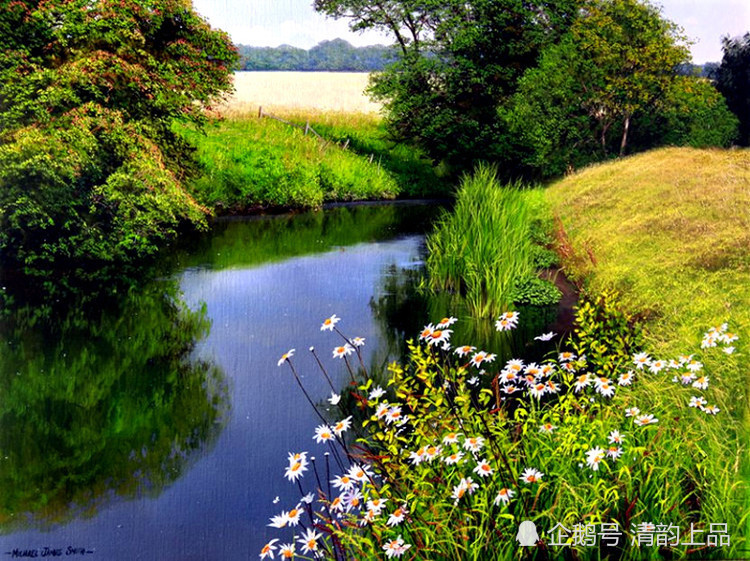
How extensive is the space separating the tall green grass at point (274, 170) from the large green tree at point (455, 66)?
5.55ft

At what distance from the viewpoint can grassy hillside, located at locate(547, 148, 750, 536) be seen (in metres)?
3.48

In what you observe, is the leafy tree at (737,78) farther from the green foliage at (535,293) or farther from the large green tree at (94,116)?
the large green tree at (94,116)

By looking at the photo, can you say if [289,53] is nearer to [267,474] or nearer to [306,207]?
[267,474]

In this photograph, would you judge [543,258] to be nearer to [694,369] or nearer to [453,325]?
[453,325]

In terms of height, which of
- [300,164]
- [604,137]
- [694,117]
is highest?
[694,117]

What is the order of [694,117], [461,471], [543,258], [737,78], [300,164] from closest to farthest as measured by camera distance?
[461,471], [737,78], [694,117], [543,258], [300,164]

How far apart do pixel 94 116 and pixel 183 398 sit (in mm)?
3724

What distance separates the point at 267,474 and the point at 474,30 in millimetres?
13295

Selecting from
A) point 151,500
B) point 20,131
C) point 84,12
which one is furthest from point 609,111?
point 151,500

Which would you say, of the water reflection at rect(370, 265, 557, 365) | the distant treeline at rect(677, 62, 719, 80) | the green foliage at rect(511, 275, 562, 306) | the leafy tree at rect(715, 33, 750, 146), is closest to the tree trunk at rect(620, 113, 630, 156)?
the distant treeline at rect(677, 62, 719, 80)

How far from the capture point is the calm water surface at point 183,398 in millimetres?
4277

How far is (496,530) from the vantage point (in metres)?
3.02
